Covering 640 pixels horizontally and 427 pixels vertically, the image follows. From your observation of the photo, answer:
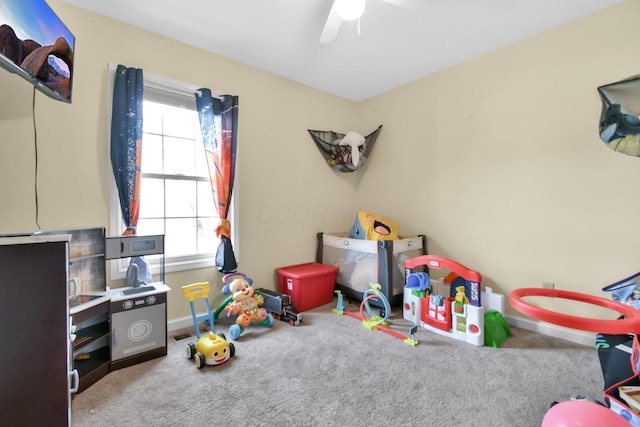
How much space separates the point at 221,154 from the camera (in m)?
2.54

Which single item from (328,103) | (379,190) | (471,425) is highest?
(328,103)

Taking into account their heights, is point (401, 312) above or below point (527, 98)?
below

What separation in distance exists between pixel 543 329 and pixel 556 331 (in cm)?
8

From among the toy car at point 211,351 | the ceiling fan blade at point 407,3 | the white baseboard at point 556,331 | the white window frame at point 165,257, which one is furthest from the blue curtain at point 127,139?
the white baseboard at point 556,331

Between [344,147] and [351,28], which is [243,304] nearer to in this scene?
[344,147]

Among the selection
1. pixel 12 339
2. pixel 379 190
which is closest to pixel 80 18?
pixel 12 339

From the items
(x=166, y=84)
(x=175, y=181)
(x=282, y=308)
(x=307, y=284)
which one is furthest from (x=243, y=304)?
(x=166, y=84)

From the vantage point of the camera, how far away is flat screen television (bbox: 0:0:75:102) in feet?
4.14

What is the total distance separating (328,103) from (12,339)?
11.1 feet

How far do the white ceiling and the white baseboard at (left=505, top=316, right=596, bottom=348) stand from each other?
2414 millimetres

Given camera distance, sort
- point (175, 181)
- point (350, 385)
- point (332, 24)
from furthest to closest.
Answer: point (175, 181) → point (332, 24) → point (350, 385)

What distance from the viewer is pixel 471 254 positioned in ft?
8.96

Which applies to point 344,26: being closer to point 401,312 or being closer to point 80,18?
point 80,18

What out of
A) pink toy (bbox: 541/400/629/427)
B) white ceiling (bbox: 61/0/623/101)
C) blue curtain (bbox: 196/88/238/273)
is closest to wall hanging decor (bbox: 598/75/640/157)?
white ceiling (bbox: 61/0/623/101)
